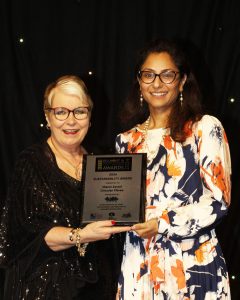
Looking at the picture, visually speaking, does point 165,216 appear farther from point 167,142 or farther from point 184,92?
point 184,92

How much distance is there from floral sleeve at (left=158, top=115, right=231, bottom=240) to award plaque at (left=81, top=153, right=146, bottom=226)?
4.5 inches

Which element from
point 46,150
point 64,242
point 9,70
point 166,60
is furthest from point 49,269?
point 9,70

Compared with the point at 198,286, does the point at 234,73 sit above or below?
above

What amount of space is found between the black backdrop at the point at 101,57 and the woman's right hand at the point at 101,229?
2.86 ft

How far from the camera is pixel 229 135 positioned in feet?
8.81

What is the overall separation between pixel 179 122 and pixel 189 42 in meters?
0.72

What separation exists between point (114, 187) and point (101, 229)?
16cm

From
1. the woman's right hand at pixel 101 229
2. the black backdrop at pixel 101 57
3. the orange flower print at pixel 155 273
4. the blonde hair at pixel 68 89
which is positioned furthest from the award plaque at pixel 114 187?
the black backdrop at pixel 101 57

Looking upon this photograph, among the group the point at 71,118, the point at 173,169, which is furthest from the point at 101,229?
the point at 71,118

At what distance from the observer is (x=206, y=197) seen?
1925 mm

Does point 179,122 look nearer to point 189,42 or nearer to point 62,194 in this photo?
point 62,194

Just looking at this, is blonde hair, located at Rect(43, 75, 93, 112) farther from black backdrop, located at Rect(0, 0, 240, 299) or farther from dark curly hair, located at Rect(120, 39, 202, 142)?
black backdrop, located at Rect(0, 0, 240, 299)

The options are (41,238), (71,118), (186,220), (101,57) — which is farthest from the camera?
(101,57)

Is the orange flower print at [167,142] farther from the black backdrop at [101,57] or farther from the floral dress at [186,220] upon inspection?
the black backdrop at [101,57]
